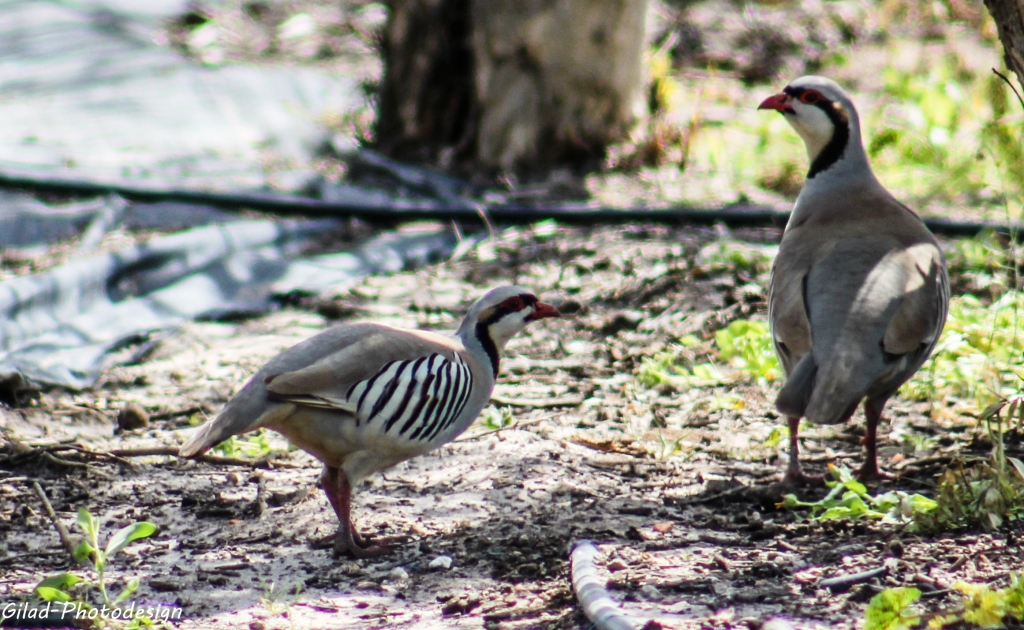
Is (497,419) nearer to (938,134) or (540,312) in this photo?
(540,312)

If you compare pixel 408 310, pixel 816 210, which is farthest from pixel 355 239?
pixel 816 210

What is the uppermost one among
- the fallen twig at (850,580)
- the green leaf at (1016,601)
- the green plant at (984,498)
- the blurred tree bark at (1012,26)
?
the blurred tree bark at (1012,26)

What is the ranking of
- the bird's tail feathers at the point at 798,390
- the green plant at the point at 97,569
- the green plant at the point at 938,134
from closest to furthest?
the green plant at the point at 97,569, the bird's tail feathers at the point at 798,390, the green plant at the point at 938,134

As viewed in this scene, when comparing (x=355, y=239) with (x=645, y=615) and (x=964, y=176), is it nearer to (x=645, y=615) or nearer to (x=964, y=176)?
(x=964, y=176)

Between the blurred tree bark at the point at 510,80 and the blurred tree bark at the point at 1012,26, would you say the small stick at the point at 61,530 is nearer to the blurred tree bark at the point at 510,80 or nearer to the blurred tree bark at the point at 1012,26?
the blurred tree bark at the point at 1012,26

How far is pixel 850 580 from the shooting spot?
10.2 ft

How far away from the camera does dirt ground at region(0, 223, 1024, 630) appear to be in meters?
3.17

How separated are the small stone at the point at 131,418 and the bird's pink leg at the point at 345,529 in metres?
1.30

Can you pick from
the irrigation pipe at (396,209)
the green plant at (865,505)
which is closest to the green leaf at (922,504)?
the green plant at (865,505)

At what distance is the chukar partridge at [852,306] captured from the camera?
369 centimetres

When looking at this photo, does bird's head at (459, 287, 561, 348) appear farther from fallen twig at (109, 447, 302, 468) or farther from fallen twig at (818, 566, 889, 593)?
fallen twig at (818, 566, 889, 593)

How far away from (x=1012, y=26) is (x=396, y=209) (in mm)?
4308

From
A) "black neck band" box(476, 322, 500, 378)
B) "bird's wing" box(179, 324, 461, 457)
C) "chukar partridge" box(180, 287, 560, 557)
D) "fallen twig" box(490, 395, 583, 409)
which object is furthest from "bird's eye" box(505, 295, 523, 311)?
"fallen twig" box(490, 395, 583, 409)

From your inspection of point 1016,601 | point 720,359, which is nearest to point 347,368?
Answer: point 1016,601
